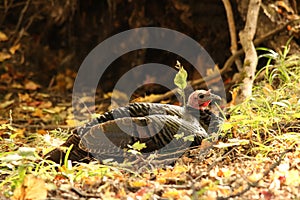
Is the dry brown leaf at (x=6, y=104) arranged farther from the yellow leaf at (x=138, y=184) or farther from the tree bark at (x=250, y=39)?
the yellow leaf at (x=138, y=184)

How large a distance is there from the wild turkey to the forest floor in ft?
0.26

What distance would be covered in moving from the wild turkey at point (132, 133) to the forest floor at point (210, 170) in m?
0.08

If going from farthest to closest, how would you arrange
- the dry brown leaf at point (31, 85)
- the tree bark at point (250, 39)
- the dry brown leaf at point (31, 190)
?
the dry brown leaf at point (31, 85) < the tree bark at point (250, 39) < the dry brown leaf at point (31, 190)

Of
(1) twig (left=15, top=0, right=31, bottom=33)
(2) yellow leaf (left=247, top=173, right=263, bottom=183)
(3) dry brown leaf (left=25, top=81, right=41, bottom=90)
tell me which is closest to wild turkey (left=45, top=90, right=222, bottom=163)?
(2) yellow leaf (left=247, top=173, right=263, bottom=183)

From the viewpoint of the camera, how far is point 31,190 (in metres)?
2.01

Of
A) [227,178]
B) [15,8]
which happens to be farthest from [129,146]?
[15,8]

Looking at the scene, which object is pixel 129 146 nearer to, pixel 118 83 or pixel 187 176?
pixel 187 176

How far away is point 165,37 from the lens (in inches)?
236

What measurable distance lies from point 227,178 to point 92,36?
4.48 meters

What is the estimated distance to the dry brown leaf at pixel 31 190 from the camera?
2.01 meters

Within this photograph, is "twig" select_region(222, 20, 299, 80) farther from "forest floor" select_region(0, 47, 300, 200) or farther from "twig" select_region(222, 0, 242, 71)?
"forest floor" select_region(0, 47, 300, 200)

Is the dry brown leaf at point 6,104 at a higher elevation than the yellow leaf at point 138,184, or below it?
higher

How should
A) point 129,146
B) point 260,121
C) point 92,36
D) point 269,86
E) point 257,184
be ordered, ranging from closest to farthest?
point 257,184
point 129,146
point 260,121
point 269,86
point 92,36

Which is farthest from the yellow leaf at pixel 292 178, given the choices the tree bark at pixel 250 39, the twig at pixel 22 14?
the twig at pixel 22 14
